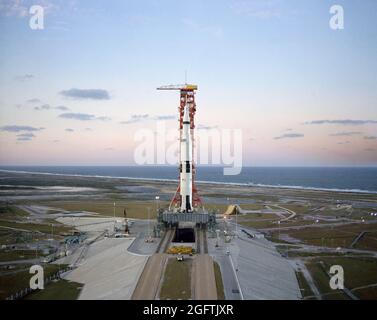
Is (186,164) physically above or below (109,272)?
above

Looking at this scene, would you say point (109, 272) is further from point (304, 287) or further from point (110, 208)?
point (110, 208)

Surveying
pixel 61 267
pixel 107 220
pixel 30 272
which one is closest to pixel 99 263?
pixel 61 267

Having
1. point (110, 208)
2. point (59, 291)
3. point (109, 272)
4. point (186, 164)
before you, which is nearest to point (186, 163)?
point (186, 164)

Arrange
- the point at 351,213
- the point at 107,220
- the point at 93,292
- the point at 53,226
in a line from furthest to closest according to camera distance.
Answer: the point at 351,213 → the point at 107,220 → the point at 53,226 → the point at 93,292

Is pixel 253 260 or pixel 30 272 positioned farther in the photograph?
pixel 253 260

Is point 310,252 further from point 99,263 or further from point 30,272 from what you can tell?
point 30,272

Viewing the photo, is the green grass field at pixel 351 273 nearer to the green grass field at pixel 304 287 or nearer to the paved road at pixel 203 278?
the green grass field at pixel 304 287
